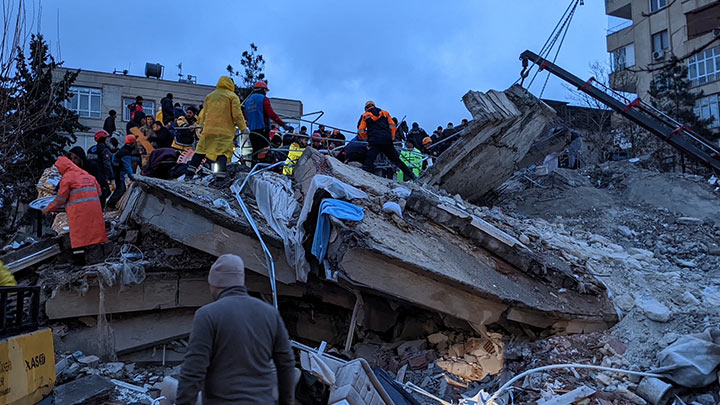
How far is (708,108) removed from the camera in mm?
24984

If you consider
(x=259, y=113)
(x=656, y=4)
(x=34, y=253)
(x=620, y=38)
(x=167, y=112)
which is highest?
(x=656, y=4)

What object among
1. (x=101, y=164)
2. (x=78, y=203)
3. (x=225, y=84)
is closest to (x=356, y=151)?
(x=225, y=84)

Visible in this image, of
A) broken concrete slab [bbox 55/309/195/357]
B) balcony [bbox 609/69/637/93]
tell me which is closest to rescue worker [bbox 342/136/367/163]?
broken concrete slab [bbox 55/309/195/357]

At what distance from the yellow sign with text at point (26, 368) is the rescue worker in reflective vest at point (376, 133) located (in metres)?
6.11

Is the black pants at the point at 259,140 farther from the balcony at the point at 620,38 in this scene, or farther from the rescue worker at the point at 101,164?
the balcony at the point at 620,38

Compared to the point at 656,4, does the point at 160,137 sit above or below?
below

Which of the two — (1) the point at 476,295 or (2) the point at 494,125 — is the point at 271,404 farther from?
(2) the point at 494,125

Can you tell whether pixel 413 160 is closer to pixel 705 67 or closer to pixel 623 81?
pixel 623 81

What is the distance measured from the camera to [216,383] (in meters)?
2.70

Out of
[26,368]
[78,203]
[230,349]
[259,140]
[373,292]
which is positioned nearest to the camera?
[230,349]

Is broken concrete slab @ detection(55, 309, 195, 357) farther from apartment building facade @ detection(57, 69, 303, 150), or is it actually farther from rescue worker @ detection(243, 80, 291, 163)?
apartment building facade @ detection(57, 69, 303, 150)

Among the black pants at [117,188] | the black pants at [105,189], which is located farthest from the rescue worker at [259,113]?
the black pants at [105,189]

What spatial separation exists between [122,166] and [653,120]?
38.9 feet

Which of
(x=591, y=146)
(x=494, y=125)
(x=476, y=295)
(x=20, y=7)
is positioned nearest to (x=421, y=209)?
(x=476, y=295)
